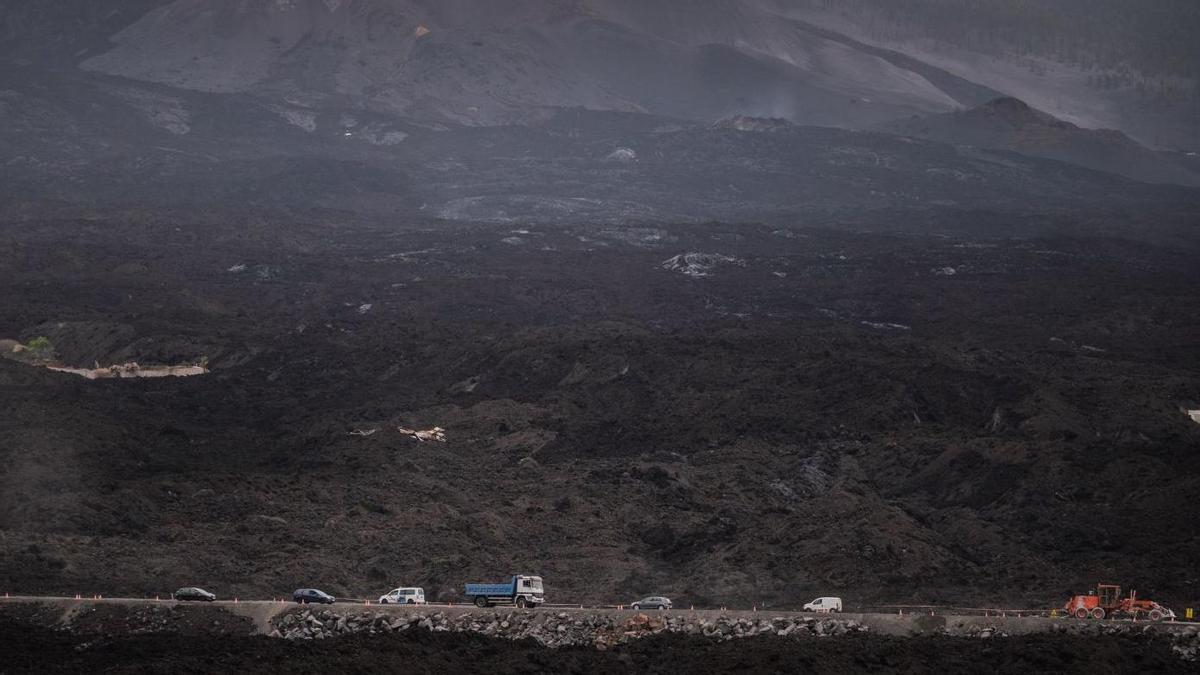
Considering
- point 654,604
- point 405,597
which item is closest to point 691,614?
point 654,604

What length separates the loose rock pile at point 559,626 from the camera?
119ft

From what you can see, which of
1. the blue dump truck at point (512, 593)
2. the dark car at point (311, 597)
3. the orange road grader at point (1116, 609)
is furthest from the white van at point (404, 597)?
the orange road grader at point (1116, 609)

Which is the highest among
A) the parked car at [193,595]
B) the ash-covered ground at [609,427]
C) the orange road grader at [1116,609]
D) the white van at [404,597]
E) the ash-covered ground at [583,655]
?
the orange road grader at [1116,609]

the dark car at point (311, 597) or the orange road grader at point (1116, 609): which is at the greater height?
the orange road grader at point (1116, 609)

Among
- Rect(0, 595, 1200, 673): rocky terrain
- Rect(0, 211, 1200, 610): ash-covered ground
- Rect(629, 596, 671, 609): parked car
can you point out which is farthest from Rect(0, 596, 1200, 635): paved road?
Rect(0, 211, 1200, 610): ash-covered ground

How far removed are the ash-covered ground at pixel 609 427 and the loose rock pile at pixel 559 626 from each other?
1618 mm

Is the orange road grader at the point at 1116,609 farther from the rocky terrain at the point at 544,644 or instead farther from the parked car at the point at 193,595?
the parked car at the point at 193,595

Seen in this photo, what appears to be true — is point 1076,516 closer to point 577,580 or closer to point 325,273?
point 577,580

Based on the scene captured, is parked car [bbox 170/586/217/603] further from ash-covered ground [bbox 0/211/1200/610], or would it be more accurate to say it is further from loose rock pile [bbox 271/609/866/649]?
ash-covered ground [bbox 0/211/1200/610]

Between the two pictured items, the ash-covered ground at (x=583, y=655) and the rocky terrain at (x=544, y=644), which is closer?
the ash-covered ground at (x=583, y=655)

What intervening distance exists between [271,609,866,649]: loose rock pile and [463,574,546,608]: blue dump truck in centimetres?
92

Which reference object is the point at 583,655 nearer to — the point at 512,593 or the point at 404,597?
the point at 512,593

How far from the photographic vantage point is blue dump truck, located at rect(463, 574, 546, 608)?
127 ft

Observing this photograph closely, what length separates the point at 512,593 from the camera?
38.9 metres
